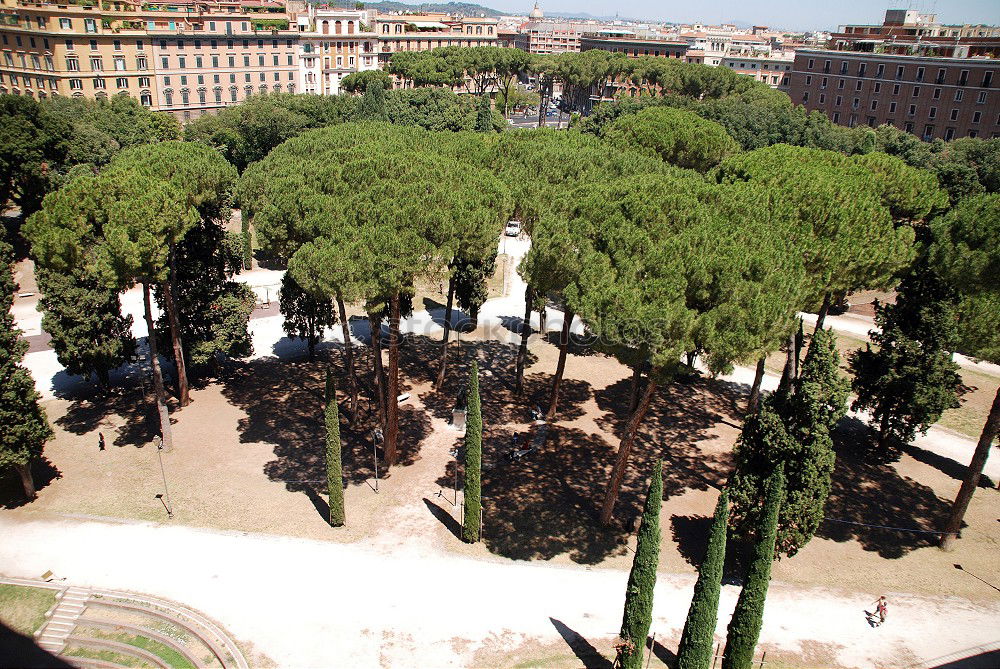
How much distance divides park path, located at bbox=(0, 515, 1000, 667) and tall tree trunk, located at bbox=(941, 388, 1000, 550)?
267cm

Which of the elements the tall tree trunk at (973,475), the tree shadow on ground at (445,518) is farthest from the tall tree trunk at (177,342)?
the tall tree trunk at (973,475)

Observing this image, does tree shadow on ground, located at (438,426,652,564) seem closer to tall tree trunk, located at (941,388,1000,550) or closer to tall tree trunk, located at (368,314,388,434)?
tall tree trunk, located at (368,314,388,434)

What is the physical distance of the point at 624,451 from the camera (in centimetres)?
2019

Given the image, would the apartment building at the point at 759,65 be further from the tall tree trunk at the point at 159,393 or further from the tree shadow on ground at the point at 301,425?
the tall tree trunk at the point at 159,393

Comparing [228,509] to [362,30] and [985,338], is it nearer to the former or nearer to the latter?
[985,338]

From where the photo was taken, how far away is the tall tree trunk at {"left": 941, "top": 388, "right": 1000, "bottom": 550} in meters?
20.7

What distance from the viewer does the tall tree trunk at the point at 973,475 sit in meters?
Answer: 20.7

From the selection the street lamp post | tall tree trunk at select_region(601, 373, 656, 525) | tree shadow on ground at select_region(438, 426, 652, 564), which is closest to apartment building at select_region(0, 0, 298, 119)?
the street lamp post

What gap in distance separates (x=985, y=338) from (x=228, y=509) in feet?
81.7

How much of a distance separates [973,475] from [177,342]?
28.3 metres

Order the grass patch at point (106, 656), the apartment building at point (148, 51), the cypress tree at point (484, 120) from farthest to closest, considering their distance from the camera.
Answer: the cypress tree at point (484, 120) < the apartment building at point (148, 51) < the grass patch at point (106, 656)

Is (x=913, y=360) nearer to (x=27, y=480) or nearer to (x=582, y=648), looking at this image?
(x=582, y=648)

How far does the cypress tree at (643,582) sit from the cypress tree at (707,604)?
101cm

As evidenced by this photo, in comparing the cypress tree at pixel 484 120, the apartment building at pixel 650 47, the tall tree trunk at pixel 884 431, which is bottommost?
the tall tree trunk at pixel 884 431
